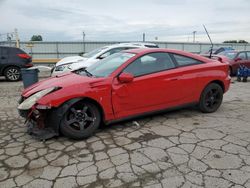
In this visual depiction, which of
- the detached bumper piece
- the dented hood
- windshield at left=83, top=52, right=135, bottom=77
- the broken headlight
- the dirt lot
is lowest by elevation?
the dirt lot

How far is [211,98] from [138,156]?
9.24 ft

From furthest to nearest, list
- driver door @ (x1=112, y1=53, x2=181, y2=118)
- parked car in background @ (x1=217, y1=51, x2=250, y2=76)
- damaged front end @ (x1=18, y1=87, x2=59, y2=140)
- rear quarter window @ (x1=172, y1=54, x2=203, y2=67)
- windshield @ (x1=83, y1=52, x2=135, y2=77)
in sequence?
1. parked car in background @ (x1=217, y1=51, x2=250, y2=76)
2. rear quarter window @ (x1=172, y1=54, x2=203, y2=67)
3. windshield @ (x1=83, y1=52, x2=135, y2=77)
4. driver door @ (x1=112, y1=53, x2=181, y2=118)
5. damaged front end @ (x1=18, y1=87, x2=59, y2=140)

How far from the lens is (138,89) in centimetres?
464

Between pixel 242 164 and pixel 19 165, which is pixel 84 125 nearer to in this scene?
pixel 19 165

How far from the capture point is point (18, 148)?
3.97 m

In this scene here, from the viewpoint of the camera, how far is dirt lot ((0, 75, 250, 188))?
306cm

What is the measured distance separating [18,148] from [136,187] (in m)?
2.08

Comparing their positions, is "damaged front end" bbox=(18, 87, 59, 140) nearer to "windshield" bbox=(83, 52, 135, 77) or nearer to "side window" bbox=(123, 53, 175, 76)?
"windshield" bbox=(83, 52, 135, 77)

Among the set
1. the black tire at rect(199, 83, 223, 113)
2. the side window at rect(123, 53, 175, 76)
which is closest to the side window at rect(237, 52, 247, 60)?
the black tire at rect(199, 83, 223, 113)

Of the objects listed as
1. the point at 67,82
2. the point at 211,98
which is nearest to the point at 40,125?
the point at 67,82

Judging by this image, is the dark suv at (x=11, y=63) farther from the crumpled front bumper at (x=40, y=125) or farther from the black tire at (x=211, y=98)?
the black tire at (x=211, y=98)

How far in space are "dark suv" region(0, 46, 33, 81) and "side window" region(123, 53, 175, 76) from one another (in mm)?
8283

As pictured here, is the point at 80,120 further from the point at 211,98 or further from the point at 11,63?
the point at 11,63

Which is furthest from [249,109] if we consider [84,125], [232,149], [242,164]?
[84,125]
